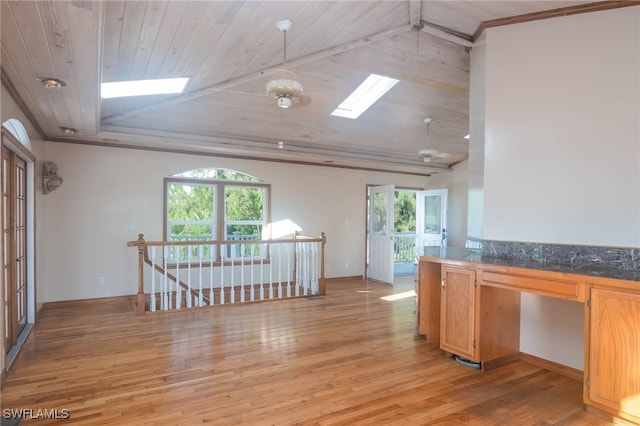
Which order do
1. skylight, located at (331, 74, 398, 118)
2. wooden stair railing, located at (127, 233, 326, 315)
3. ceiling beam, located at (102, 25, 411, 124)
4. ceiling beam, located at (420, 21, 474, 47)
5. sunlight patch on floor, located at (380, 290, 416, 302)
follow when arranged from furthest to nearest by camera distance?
sunlight patch on floor, located at (380, 290, 416, 302)
wooden stair railing, located at (127, 233, 326, 315)
skylight, located at (331, 74, 398, 118)
ceiling beam, located at (102, 25, 411, 124)
ceiling beam, located at (420, 21, 474, 47)

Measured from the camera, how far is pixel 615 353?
2.12 meters

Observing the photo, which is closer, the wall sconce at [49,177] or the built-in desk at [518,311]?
the built-in desk at [518,311]

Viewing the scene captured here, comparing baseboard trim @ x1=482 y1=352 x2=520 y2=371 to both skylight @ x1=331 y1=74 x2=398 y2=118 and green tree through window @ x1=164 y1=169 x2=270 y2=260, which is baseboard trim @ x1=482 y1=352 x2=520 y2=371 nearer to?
skylight @ x1=331 y1=74 x2=398 y2=118

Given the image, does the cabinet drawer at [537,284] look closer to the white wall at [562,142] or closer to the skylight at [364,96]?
the white wall at [562,142]

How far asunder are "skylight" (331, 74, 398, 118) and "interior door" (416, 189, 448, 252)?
3.83 metres

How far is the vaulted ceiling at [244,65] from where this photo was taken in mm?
2332

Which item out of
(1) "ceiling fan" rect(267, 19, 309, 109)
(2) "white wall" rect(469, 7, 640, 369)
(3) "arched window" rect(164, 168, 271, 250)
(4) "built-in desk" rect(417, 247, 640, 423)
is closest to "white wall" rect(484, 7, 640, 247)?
(2) "white wall" rect(469, 7, 640, 369)

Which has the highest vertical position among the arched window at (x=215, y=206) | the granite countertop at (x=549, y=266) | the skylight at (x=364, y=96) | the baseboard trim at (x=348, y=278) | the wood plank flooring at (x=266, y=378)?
the skylight at (x=364, y=96)

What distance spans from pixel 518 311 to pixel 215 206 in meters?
4.80

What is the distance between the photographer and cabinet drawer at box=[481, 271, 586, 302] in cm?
225

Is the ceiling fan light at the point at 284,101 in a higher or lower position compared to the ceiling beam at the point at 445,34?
lower

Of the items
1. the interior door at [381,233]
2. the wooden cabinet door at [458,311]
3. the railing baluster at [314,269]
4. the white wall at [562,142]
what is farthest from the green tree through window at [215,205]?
the white wall at [562,142]

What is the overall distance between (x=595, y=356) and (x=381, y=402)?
139 cm

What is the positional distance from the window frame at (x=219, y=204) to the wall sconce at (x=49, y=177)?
141 cm
